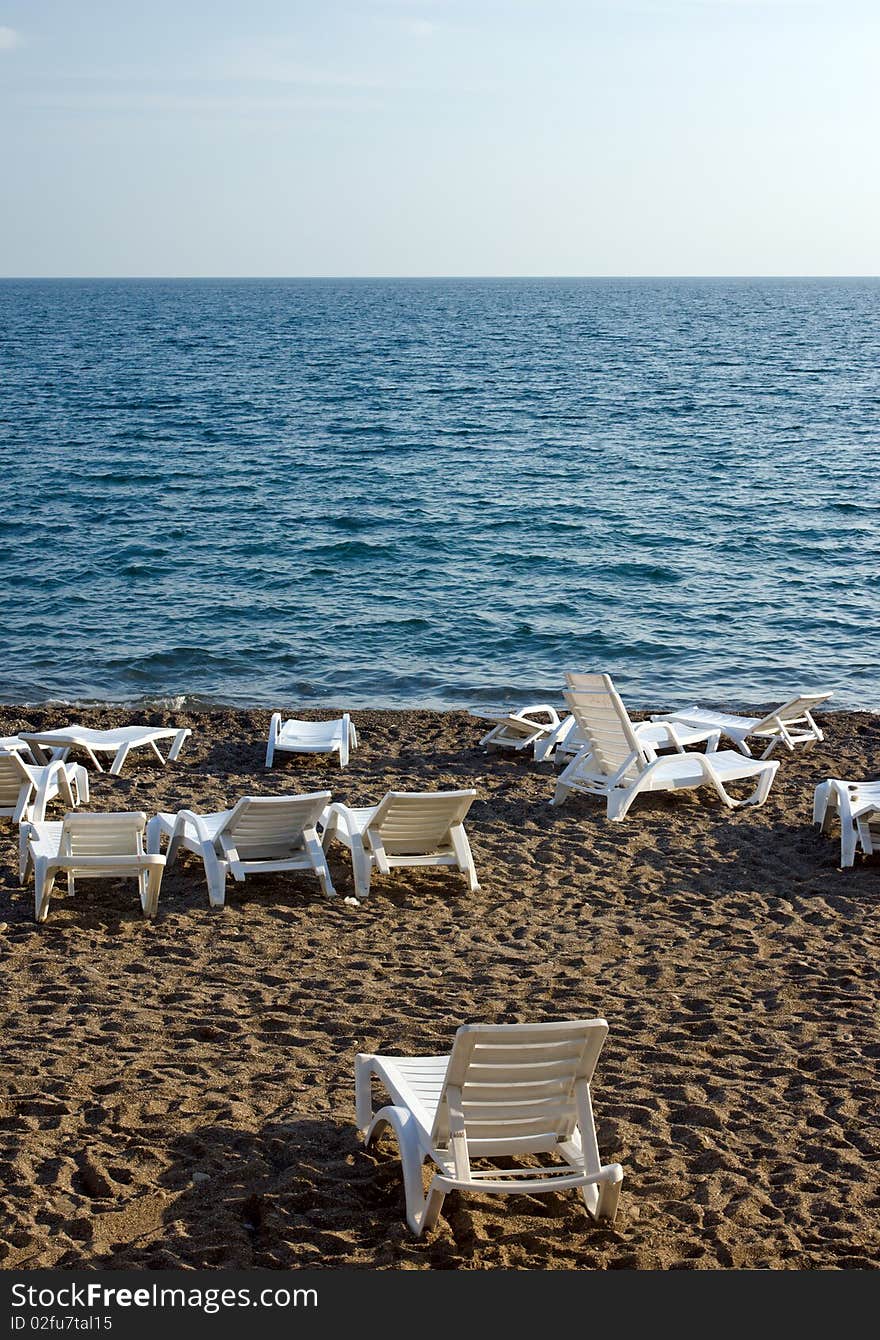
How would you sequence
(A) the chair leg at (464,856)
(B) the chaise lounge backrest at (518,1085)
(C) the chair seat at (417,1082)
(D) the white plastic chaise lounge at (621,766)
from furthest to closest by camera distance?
(D) the white plastic chaise lounge at (621,766) → (A) the chair leg at (464,856) → (C) the chair seat at (417,1082) → (B) the chaise lounge backrest at (518,1085)

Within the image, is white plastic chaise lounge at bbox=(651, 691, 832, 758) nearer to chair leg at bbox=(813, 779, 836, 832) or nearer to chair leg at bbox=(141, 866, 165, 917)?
chair leg at bbox=(813, 779, 836, 832)

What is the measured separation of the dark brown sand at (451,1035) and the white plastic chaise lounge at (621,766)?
0.21 meters

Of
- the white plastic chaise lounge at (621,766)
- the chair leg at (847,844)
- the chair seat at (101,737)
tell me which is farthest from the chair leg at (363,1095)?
the chair seat at (101,737)

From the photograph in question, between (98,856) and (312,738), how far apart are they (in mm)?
4190

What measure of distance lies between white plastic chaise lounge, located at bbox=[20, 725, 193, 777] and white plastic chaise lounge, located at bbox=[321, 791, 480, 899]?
3714 mm

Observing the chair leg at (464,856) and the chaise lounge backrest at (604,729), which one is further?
the chaise lounge backrest at (604,729)

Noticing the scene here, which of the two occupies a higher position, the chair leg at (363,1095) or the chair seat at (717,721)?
the chair leg at (363,1095)

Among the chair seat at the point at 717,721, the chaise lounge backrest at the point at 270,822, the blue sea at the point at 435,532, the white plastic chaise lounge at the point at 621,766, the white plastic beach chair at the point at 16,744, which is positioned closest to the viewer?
the chaise lounge backrest at the point at 270,822

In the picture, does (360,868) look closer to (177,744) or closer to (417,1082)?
(417,1082)

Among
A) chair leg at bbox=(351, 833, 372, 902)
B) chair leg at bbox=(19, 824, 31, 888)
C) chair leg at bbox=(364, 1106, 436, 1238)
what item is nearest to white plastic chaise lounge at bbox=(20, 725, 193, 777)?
chair leg at bbox=(19, 824, 31, 888)

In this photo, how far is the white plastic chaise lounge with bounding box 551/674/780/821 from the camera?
9.47 metres

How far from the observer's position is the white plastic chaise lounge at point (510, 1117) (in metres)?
4.02

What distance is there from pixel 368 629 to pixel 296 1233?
49.3ft

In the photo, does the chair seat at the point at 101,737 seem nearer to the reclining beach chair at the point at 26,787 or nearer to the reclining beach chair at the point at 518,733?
the reclining beach chair at the point at 26,787
